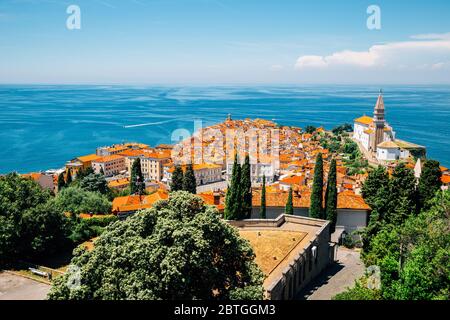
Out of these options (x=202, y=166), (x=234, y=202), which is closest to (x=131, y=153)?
(x=202, y=166)

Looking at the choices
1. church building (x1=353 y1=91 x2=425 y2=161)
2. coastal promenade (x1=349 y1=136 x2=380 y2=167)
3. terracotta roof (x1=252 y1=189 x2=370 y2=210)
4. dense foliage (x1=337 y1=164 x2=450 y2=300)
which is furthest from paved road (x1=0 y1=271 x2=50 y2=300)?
church building (x1=353 y1=91 x2=425 y2=161)

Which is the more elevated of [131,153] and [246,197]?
[246,197]

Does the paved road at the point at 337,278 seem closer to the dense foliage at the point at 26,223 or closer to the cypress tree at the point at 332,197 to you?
the cypress tree at the point at 332,197

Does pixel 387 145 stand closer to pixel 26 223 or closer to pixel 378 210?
pixel 378 210

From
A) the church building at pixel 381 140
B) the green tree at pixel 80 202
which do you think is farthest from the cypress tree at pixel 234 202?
the church building at pixel 381 140

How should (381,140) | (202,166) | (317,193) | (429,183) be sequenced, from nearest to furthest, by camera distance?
(429,183) → (317,193) → (202,166) → (381,140)
